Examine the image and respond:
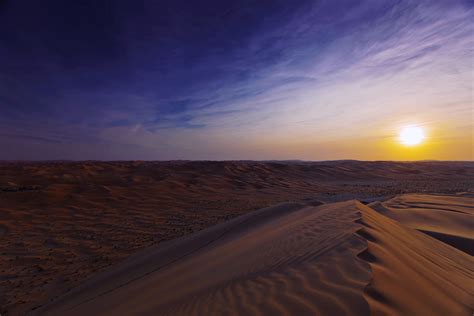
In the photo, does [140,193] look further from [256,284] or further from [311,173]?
[311,173]

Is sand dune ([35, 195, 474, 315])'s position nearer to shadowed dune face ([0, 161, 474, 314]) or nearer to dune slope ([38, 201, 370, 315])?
dune slope ([38, 201, 370, 315])

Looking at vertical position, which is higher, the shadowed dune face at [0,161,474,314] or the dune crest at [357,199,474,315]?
the dune crest at [357,199,474,315]

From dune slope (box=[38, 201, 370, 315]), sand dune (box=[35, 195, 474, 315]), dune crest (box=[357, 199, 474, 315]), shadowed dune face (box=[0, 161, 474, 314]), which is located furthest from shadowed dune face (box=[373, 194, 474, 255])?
dune slope (box=[38, 201, 370, 315])

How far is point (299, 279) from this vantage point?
2453 millimetres

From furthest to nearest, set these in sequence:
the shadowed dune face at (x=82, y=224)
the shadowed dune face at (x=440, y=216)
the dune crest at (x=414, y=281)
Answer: the shadowed dune face at (x=440, y=216) → the shadowed dune face at (x=82, y=224) → the dune crest at (x=414, y=281)

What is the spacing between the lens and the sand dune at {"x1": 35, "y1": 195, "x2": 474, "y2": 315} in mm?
2082

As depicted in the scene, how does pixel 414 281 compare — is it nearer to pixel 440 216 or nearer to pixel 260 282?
pixel 260 282

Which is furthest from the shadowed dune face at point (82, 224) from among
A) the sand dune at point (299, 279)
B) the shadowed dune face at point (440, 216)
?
the shadowed dune face at point (440, 216)

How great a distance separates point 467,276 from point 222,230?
4688 mm

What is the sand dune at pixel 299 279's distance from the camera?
2.08 m

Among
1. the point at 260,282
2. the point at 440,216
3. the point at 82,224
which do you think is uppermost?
the point at 260,282

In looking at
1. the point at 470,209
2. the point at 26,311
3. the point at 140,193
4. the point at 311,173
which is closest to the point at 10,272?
the point at 26,311

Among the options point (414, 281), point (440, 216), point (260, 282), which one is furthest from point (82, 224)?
point (440, 216)

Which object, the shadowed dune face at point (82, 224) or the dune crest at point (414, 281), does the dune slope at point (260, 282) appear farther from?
the shadowed dune face at point (82, 224)
